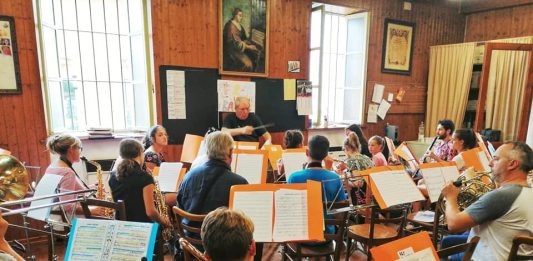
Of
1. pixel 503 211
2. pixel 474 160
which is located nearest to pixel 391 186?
pixel 503 211

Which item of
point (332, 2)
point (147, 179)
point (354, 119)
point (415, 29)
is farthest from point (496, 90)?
point (147, 179)

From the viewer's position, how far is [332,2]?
15.9ft

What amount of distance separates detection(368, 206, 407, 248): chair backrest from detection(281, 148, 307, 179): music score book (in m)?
0.75

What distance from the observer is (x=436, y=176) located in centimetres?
226

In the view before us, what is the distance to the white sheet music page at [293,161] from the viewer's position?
9.25 ft

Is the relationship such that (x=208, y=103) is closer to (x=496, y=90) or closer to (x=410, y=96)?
(x=410, y=96)

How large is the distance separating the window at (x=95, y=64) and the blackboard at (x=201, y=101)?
0.31 m

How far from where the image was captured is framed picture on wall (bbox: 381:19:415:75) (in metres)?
5.45

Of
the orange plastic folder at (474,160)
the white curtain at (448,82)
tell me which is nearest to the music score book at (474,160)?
the orange plastic folder at (474,160)

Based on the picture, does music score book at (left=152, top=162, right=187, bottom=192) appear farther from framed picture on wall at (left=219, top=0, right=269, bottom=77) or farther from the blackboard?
framed picture on wall at (left=219, top=0, right=269, bottom=77)

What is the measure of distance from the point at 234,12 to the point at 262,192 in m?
3.06

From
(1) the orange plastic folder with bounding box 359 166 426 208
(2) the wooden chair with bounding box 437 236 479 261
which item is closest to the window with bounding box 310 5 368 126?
(1) the orange plastic folder with bounding box 359 166 426 208

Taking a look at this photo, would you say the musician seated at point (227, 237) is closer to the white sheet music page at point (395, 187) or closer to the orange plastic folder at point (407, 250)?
the orange plastic folder at point (407, 250)

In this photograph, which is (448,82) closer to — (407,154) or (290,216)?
(407,154)
